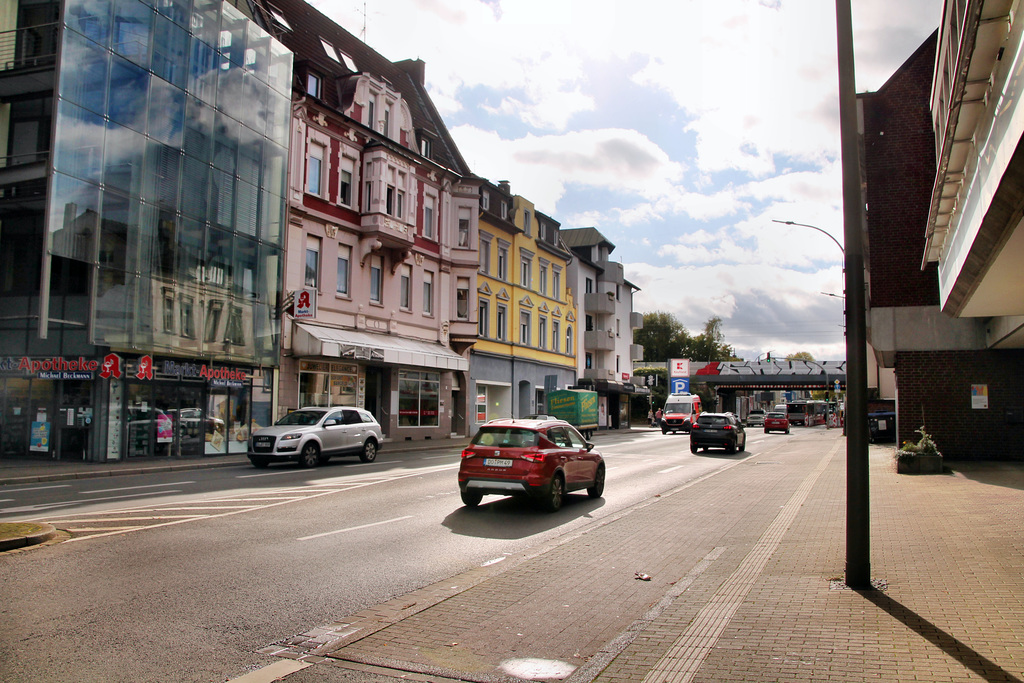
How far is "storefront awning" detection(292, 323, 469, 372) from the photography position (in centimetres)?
2759

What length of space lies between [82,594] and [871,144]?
23037 millimetres

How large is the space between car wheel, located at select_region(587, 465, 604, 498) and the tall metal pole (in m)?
7.61

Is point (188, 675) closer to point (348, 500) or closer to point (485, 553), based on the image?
point (485, 553)

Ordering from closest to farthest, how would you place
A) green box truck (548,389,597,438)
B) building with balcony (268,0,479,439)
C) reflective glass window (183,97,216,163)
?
reflective glass window (183,97,216,163)
building with balcony (268,0,479,439)
green box truck (548,389,597,438)

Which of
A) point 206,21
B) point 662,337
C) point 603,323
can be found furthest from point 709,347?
point 206,21

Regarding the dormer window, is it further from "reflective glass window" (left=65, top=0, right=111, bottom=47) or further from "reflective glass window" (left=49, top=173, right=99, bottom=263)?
"reflective glass window" (left=49, top=173, right=99, bottom=263)

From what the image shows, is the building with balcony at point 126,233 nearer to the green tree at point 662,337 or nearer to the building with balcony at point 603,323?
the building with balcony at point 603,323

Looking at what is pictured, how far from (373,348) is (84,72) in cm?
1361

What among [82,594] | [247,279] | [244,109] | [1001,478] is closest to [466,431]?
[247,279]

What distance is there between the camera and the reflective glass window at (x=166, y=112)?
74.6ft

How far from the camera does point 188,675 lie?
4926 mm

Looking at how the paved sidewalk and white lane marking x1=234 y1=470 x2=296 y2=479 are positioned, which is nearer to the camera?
the paved sidewalk

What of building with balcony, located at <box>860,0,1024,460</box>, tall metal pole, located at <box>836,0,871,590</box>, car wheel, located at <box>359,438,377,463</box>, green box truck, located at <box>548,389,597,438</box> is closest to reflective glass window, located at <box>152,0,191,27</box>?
car wheel, located at <box>359,438,377,463</box>

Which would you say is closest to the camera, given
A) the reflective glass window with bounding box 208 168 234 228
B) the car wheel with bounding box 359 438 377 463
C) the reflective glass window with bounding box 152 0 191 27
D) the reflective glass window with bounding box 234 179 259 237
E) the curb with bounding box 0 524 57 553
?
the curb with bounding box 0 524 57 553
